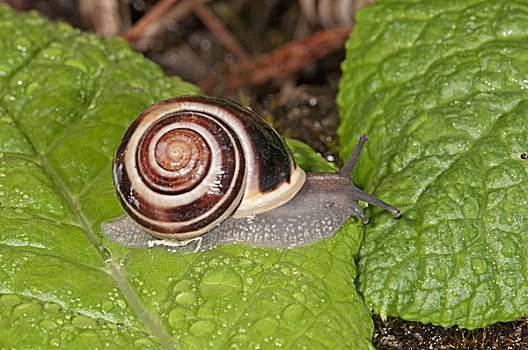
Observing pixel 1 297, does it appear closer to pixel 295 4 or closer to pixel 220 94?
pixel 220 94

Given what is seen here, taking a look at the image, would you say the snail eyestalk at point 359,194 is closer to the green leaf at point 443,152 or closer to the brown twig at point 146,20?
the green leaf at point 443,152

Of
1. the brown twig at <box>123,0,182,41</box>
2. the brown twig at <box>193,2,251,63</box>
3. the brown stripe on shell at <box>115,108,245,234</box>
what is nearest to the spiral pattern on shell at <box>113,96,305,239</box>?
the brown stripe on shell at <box>115,108,245,234</box>

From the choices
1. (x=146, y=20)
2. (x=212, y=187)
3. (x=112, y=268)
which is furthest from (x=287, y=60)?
(x=112, y=268)

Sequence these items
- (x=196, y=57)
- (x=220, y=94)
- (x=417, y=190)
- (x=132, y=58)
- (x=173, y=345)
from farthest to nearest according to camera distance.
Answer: (x=196, y=57), (x=220, y=94), (x=132, y=58), (x=417, y=190), (x=173, y=345)

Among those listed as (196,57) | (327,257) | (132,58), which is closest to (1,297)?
(327,257)

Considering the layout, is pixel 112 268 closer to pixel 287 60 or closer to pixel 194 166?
pixel 194 166

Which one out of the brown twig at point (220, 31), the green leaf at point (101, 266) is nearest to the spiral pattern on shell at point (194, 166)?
the green leaf at point (101, 266)

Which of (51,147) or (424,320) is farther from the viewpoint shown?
(51,147)
